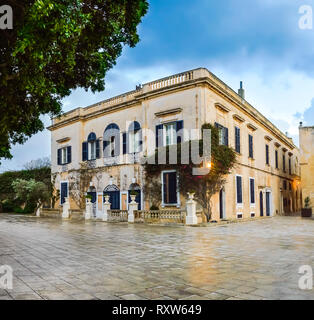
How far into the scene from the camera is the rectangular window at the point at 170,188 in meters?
16.0

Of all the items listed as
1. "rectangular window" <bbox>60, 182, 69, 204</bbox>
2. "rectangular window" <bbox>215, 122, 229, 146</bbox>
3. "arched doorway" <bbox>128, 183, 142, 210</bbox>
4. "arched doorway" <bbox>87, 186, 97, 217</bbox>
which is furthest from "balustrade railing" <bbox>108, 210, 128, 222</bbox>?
"rectangular window" <bbox>215, 122, 229, 146</bbox>

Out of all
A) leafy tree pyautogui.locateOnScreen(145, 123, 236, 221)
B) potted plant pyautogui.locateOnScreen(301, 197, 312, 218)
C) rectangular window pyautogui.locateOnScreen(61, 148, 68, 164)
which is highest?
rectangular window pyautogui.locateOnScreen(61, 148, 68, 164)

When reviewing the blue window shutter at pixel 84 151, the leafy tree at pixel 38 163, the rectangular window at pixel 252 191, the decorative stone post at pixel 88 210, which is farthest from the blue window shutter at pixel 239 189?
the leafy tree at pixel 38 163

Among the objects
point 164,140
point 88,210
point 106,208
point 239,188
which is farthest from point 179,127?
point 88,210

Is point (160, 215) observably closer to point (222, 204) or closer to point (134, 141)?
point (222, 204)

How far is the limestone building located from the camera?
22.0 meters

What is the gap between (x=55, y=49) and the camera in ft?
16.5

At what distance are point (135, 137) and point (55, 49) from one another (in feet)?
45.5

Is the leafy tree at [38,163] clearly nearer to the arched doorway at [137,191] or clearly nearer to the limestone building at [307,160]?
the arched doorway at [137,191]

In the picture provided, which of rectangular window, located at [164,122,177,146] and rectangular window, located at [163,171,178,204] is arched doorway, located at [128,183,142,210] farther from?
rectangular window, located at [164,122,177,146]

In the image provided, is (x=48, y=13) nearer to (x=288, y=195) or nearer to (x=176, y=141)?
(x=176, y=141)

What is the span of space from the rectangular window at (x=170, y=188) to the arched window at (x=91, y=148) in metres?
7.19

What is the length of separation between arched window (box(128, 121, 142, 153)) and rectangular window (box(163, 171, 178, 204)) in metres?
3.02
